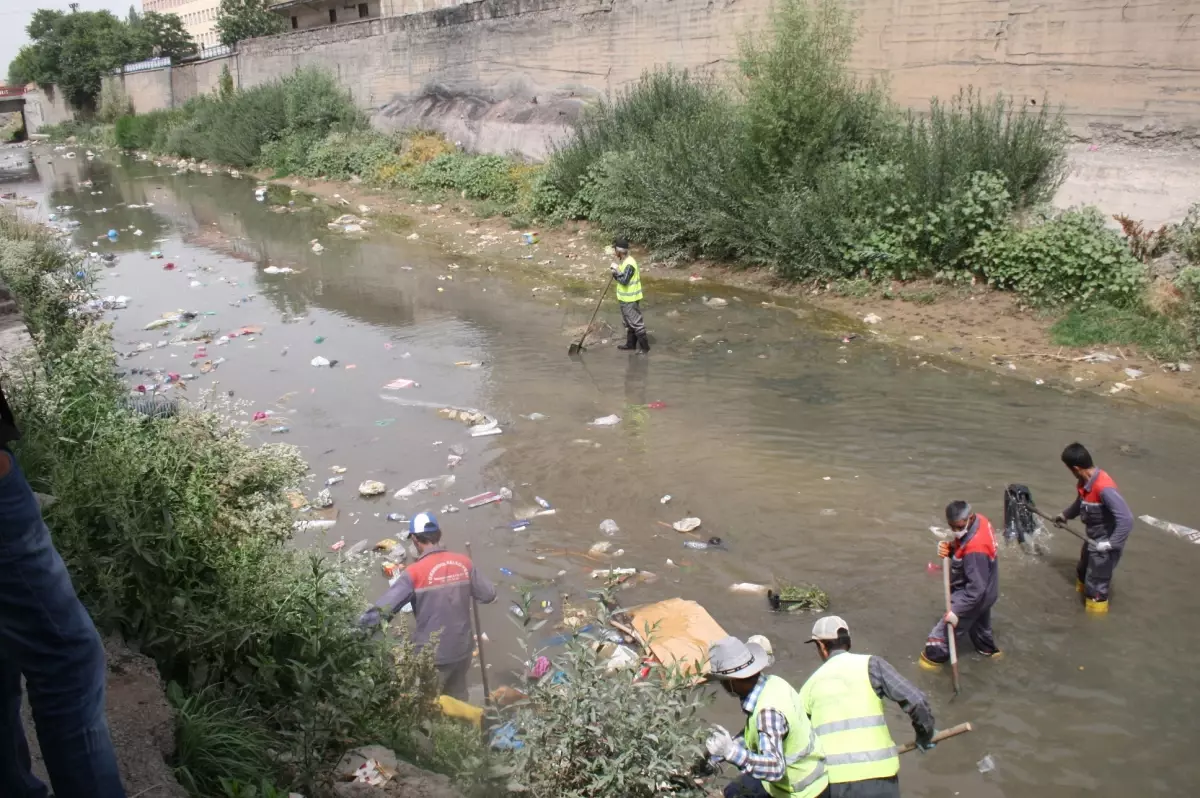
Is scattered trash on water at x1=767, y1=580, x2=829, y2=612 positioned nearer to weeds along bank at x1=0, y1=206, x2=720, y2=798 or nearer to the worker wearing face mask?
the worker wearing face mask

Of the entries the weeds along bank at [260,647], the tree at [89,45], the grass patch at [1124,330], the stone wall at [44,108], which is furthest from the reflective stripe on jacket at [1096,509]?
the stone wall at [44,108]

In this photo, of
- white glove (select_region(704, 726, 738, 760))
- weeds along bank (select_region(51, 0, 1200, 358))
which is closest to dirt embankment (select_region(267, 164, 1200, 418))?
weeds along bank (select_region(51, 0, 1200, 358))

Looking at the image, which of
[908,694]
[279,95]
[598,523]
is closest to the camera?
[908,694]

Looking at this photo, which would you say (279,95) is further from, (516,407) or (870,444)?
(870,444)

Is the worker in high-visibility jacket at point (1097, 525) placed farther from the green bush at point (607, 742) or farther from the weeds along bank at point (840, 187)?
the weeds along bank at point (840, 187)

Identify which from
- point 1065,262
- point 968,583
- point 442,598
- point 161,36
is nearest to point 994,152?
point 1065,262

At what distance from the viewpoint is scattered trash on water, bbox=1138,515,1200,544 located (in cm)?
581

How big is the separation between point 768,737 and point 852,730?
342 millimetres

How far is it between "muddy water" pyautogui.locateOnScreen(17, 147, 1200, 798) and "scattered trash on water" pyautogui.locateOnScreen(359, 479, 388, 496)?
0.51 feet

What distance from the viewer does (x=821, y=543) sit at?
235 inches

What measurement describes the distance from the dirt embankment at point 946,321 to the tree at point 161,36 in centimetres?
4202

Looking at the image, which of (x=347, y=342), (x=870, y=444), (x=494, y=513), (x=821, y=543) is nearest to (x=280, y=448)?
(x=494, y=513)

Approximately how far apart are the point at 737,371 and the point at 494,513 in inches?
140

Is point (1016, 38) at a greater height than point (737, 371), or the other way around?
point (1016, 38)
